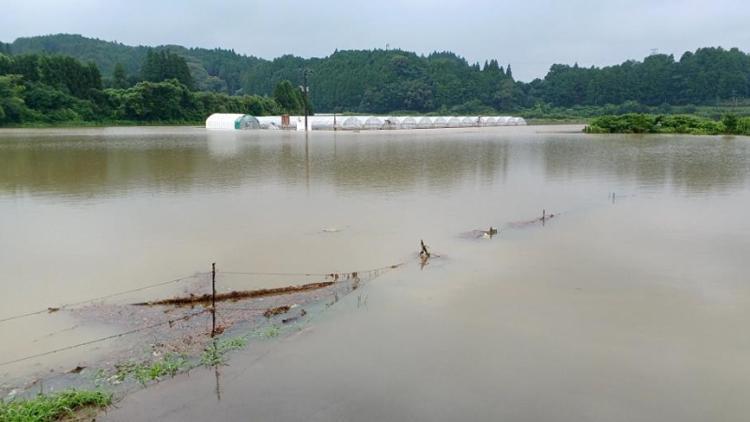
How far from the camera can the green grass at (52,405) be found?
338 centimetres

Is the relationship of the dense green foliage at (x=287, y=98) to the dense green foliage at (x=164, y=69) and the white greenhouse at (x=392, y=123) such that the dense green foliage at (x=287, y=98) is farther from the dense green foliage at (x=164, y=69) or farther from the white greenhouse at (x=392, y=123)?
the white greenhouse at (x=392, y=123)

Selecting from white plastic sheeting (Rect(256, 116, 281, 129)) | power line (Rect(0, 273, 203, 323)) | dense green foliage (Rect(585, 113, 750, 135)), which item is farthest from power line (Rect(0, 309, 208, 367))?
white plastic sheeting (Rect(256, 116, 281, 129))

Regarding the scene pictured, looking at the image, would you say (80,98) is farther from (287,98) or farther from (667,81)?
(667,81)

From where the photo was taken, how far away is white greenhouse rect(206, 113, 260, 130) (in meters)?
47.8

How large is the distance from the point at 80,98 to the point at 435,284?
2214 inches

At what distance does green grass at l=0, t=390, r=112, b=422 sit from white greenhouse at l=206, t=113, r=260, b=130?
45.9m

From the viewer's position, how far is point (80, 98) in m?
53.2

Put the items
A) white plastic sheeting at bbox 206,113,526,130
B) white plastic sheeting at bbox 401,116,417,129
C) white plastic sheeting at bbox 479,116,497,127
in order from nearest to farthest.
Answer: white plastic sheeting at bbox 206,113,526,130
white plastic sheeting at bbox 401,116,417,129
white plastic sheeting at bbox 479,116,497,127

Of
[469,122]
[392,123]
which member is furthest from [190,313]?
[469,122]

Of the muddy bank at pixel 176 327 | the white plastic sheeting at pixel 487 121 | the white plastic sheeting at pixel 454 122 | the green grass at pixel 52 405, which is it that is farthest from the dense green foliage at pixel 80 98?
the green grass at pixel 52 405

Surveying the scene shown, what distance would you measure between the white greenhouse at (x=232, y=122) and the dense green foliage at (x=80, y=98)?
996cm

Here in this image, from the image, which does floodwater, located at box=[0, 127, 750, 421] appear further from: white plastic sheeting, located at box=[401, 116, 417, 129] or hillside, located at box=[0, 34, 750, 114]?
hillside, located at box=[0, 34, 750, 114]

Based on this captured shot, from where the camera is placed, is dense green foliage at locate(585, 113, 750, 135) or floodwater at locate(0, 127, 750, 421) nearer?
floodwater at locate(0, 127, 750, 421)

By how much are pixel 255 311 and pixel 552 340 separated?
2767mm
